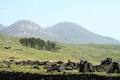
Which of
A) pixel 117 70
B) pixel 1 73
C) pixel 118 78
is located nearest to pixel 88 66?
pixel 117 70

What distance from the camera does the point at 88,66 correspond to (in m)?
51.8

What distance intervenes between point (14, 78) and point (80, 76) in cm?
1157

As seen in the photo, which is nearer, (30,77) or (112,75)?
(112,75)

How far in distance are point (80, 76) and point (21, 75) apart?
10.3 m

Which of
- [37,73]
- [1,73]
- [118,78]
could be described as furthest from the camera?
[1,73]

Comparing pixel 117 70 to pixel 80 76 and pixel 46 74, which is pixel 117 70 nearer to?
pixel 80 76

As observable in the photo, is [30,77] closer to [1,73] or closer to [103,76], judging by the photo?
[1,73]

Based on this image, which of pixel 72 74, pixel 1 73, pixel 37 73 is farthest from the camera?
pixel 1 73

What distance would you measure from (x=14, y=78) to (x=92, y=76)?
43.5ft

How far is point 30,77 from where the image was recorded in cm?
5100

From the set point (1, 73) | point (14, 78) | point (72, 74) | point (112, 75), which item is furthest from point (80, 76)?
point (1, 73)

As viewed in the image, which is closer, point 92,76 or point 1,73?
point 92,76

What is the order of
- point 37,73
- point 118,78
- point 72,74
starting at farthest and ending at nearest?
point 37,73
point 72,74
point 118,78

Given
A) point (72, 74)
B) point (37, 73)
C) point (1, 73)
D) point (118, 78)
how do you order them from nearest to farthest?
point (118, 78), point (72, 74), point (37, 73), point (1, 73)
